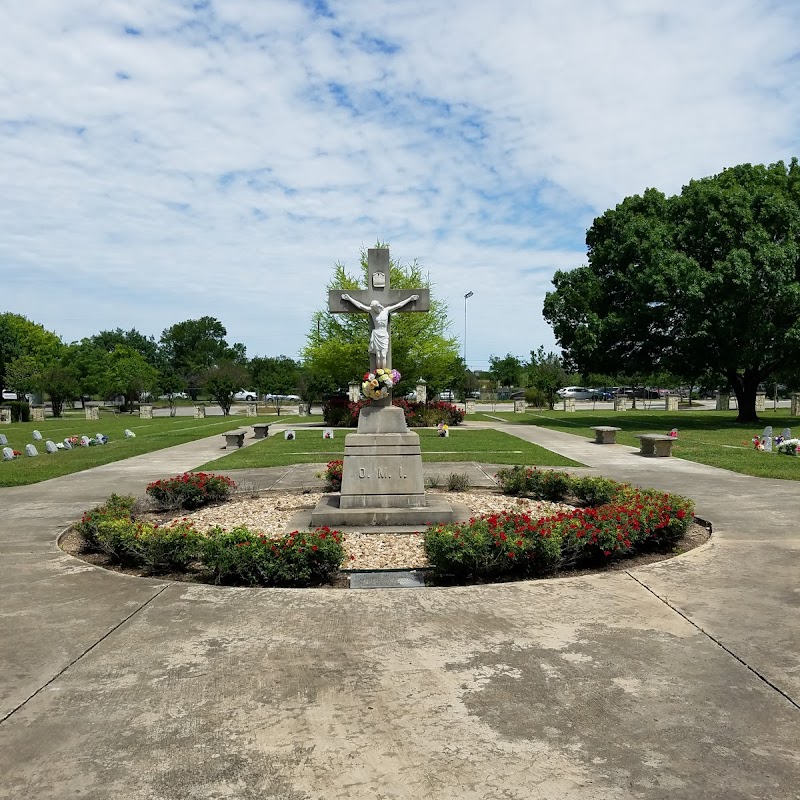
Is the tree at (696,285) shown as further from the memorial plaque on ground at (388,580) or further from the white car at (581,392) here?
the white car at (581,392)

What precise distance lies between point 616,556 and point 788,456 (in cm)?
1225

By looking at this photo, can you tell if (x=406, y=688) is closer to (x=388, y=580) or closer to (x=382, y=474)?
(x=388, y=580)

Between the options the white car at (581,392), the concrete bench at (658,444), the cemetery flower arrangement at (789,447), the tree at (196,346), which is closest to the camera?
the concrete bench at (658,444)

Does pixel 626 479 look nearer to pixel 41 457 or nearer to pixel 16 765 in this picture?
pixel 16 765

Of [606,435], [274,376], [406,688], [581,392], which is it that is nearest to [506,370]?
[581,392]

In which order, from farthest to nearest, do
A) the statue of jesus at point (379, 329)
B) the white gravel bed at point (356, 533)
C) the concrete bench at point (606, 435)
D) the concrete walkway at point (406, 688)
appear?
the concrete bench at point (606, 435) < the statue of jesus at point (379, 329) < the white gravel bed at point (356, 533) < the concrete walkway at point (406, 688)

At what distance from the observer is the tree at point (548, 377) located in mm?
54500

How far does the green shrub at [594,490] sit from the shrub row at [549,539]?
2040 mm

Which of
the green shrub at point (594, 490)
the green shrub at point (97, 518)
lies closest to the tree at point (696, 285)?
the green shrub at point (594, 490)

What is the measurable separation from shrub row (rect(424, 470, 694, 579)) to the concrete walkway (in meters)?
0.40

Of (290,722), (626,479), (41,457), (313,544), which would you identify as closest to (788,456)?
(626,479)

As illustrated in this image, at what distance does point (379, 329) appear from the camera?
374 inches

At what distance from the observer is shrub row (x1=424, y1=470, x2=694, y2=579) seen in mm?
6309

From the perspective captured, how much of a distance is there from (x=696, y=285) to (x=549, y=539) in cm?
2419
